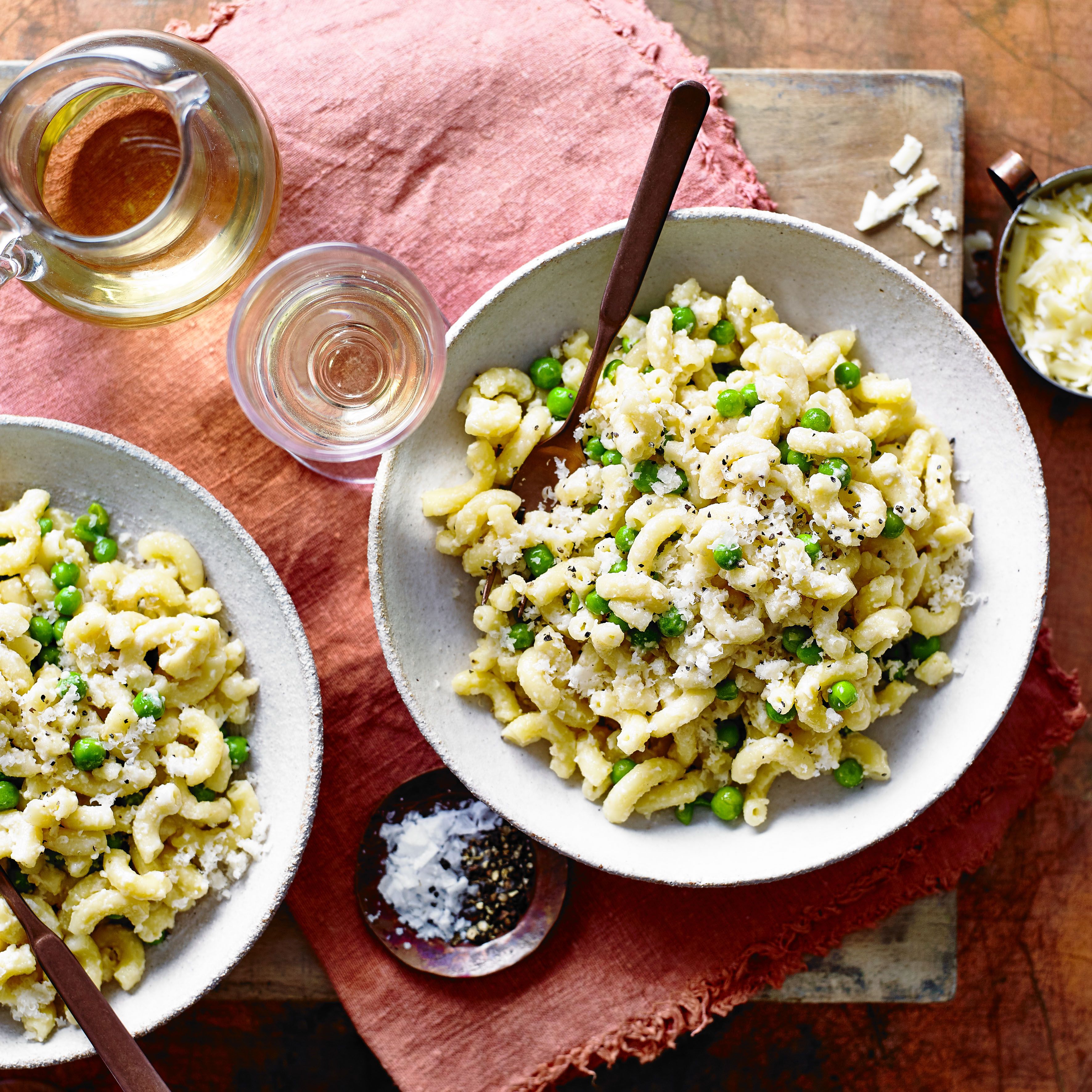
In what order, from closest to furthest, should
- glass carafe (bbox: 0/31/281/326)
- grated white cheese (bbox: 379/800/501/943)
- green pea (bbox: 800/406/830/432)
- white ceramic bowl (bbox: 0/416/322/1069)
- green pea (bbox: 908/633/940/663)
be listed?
glass carafe (bbox: 0/31/281/326) → green pea (bbox: 800/406/830/432) → white ceramic bowl (bbox: 0/416/322/1069) → green pea (bbox: 908/633/940/663) → grated white cheese (bbox: 379/800/501/943)

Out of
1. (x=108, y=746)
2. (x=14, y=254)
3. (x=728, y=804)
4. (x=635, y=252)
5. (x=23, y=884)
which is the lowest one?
(x=728, y=804)

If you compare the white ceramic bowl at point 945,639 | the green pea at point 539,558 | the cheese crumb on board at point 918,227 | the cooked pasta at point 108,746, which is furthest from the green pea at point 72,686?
the cheese crumb on board at point 918,227

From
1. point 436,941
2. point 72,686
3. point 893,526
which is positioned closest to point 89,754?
point 72,686

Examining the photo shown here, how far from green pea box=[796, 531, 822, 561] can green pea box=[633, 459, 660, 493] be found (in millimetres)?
315

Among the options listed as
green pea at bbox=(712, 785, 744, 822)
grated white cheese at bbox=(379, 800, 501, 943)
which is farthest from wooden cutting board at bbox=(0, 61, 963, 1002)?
green pea at bbox=(712, 785, 744, 822)

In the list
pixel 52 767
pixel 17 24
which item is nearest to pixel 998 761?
pixel 52 767

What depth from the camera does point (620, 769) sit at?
2.20 metres

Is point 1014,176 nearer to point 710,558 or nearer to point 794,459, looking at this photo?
point 794,459

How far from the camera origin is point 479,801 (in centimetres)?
235

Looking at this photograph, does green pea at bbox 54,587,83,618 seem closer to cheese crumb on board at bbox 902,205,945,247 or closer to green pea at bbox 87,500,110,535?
green pea at bbox 87,500,110,535

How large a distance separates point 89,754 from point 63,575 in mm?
392

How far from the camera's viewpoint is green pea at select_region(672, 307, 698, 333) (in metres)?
2.18

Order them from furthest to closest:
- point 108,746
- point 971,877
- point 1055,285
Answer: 1. point 971,877
2. point 1055,285
3. point 108,746

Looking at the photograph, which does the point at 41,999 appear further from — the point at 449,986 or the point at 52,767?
the point at 449,986
